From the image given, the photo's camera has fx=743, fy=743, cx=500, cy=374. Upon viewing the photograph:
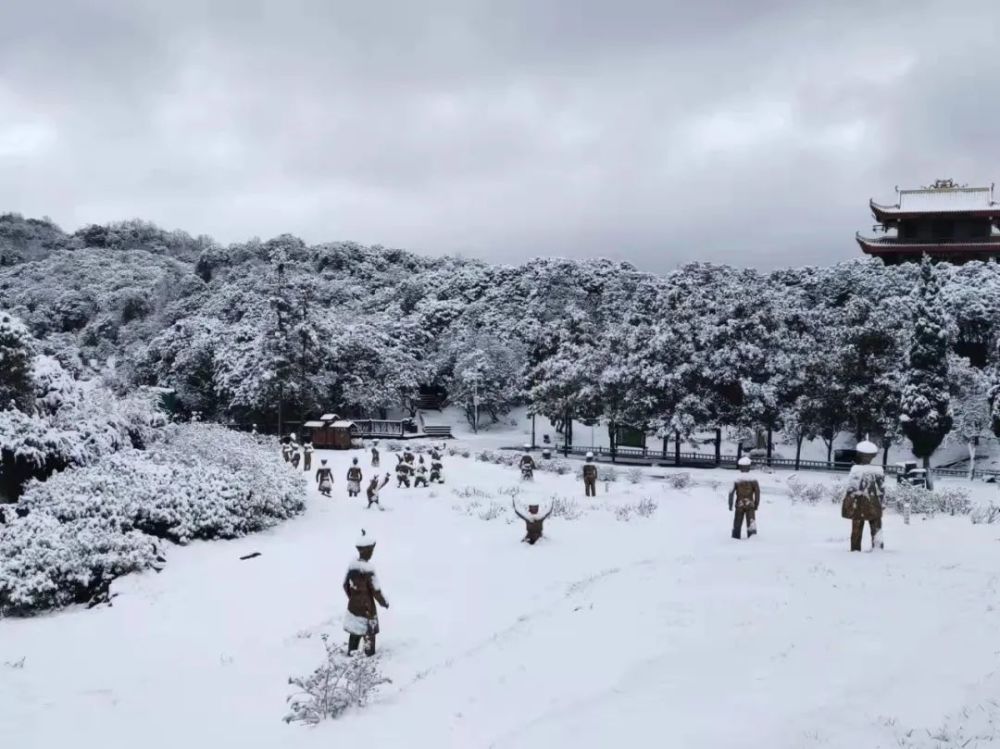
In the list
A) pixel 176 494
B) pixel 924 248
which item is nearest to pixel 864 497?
pixel 176 494

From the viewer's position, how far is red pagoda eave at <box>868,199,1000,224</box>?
1790 inches

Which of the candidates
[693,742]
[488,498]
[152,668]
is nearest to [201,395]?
[488,498]

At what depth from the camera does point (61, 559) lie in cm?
1266

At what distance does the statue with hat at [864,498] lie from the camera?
11.7 meters

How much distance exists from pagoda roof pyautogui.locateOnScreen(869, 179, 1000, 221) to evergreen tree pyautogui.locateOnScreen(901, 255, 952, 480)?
903 inches

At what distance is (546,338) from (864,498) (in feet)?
113

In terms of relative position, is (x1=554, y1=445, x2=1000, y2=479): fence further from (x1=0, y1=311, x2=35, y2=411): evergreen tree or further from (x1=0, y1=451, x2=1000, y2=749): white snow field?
(x1=0, y1=311, x2=35, y2=411): evergreen tree

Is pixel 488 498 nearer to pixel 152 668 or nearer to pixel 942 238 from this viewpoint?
pixel 152 668

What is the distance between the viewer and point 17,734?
314 inches

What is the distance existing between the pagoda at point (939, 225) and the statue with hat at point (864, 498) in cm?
4118

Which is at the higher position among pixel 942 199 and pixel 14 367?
pixel 942 199

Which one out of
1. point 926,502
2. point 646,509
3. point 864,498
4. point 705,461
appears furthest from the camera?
point 705,461

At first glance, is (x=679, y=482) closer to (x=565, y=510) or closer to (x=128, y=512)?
(x=565, y=510)

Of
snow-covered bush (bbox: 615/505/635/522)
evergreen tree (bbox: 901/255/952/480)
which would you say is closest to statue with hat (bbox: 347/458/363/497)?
snow-covered bush (bbox: 615/505/635/522)
